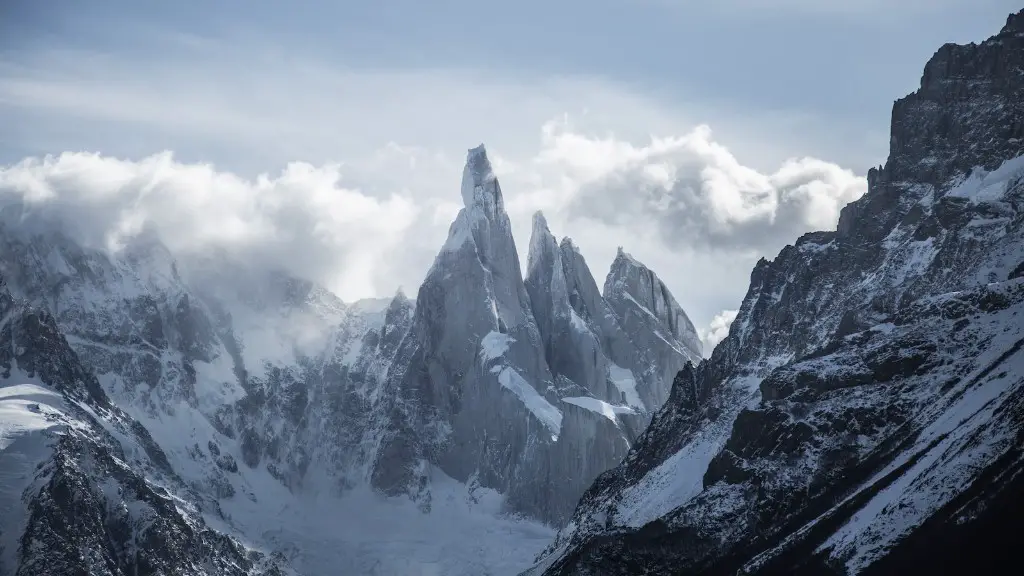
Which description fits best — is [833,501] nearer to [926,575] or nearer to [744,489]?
[744,489]

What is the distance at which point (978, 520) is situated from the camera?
152m

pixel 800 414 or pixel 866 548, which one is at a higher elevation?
pixel 800 414

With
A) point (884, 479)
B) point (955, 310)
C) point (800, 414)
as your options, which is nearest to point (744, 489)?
point (800, 414)

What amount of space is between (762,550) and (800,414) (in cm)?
2292

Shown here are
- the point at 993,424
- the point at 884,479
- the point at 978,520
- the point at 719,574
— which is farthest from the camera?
the point at 719,574

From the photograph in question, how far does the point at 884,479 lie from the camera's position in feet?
582

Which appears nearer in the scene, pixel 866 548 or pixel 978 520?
pixel 978 520

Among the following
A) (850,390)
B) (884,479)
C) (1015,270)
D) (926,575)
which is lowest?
(926,575)

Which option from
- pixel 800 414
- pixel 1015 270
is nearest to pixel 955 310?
pixel 1015 270

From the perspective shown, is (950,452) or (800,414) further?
(800,414)

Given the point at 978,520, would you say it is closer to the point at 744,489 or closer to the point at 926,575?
the point at 926,575

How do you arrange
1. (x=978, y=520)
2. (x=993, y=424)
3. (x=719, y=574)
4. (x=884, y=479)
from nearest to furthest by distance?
(x=978, y=520) → (x=993, y=424) → (x=884, y=479) → (x=719, y=574)

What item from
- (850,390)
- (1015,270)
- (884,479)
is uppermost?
(1015,270)

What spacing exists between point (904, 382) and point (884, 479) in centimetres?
1961
